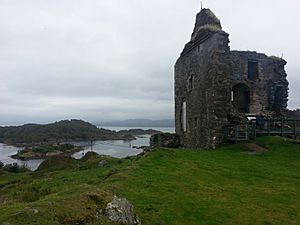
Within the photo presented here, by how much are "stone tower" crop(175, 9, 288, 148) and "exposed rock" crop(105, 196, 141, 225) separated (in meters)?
16.8

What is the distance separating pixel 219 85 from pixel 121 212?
18231mm

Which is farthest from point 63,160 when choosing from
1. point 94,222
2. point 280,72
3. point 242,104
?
point 94,222

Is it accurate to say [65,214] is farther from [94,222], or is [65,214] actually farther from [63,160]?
[63,160]

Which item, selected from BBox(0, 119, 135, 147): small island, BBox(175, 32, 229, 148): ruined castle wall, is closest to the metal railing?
BBox(175, 32, 229, 148): ruined castle wall

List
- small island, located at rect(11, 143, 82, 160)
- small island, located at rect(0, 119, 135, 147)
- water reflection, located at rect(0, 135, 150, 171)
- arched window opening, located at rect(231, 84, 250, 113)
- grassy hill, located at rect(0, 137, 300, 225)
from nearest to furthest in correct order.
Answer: grassy hill, located at rect(0, 137, 300, 225), arched window opening, located at rect(231, 84, 250, 113), water reflection, located at rect(0, 135, 150, 171), small island, located at rect(11, 143, 82, 160), small island, located at rect(0, 119, 135, 147)

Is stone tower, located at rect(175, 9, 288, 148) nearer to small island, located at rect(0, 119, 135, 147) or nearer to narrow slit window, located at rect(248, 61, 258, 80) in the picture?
narrow slit window, located at rect(248, 61, 258, 80)

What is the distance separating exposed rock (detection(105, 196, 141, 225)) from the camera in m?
6.51

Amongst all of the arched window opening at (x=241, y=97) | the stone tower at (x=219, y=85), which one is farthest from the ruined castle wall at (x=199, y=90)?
the arched window opening at (x=241, y=97)

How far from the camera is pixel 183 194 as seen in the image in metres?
10.3

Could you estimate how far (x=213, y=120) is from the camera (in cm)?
2353

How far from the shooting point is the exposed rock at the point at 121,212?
6508mm

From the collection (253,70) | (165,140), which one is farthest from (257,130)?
(165,140)

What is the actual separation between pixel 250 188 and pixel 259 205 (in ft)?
6.70

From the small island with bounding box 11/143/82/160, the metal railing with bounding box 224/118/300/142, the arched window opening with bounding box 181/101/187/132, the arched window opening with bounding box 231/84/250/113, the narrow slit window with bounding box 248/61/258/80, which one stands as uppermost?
the narrow slit window with bounding box 248/61/258/80
